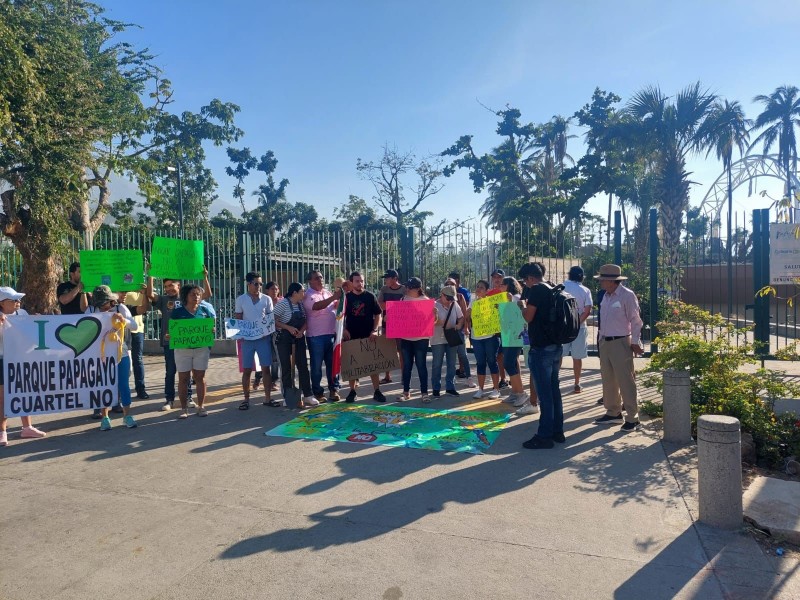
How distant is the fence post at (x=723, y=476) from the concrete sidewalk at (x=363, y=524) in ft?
0.53

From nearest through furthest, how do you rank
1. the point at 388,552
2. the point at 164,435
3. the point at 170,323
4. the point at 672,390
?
the point at 388,552 < the point at 672,390 < the point at 164,435 < the point at 170,323

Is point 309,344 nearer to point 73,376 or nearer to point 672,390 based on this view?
point 73,376

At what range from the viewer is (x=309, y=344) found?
7.99 meters

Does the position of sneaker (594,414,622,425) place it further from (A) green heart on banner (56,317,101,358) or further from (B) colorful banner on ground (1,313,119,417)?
(A) green heart on banner (56,317,101,358)

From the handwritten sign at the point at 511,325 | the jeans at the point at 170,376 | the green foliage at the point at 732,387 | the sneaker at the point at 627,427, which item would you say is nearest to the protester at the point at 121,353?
the jeans at the point at 170,376

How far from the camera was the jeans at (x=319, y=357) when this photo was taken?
795 cm

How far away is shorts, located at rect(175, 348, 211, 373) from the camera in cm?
735

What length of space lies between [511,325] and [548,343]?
1596mm

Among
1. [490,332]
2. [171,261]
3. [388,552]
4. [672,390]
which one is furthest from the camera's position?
[171,261]

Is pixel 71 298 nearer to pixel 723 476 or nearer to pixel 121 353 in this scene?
pixel 121 353

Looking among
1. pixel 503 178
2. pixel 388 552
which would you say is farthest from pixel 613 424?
pixel 503 178

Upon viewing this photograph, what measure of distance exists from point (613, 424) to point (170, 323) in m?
5.67

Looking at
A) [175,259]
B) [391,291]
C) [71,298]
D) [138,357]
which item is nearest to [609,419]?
[391,291]

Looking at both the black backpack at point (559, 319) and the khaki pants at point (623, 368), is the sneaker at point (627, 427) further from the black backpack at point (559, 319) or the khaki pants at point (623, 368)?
the black backpack at point (559, 319)
